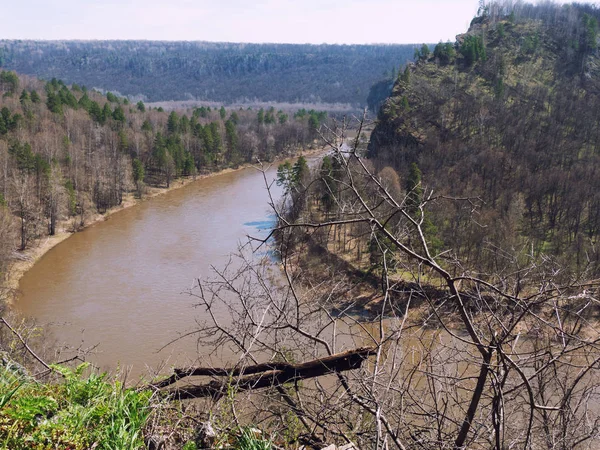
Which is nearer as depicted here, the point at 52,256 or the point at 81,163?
the point at 52,256

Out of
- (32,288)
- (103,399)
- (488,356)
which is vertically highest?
(488,356)

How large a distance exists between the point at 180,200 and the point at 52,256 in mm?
10547

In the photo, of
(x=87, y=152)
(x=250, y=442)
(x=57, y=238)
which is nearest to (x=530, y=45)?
(x=87, y=152)

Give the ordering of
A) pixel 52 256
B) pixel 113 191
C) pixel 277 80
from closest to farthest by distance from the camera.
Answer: pixel 52 256, pixel 113 191, pixel 277 80

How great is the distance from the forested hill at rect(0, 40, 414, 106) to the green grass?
340 feet

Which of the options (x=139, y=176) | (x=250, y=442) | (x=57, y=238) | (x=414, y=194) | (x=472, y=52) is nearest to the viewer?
(x=250, y=442)

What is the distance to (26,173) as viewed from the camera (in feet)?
82.6

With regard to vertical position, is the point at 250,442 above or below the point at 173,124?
above

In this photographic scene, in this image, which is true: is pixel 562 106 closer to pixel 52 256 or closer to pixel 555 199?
pixel 555 199

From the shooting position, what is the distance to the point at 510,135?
108 ft

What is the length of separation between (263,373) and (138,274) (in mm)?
18341

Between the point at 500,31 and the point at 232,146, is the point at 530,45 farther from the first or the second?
the point at 232,146

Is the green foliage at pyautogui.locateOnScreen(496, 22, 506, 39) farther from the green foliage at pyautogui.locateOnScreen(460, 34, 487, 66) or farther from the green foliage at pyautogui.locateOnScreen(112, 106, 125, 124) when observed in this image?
the green foliage at pyautogui.locateOnScreen(112, 106, 125, 124)

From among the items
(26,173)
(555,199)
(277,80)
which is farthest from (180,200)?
(277,80)
